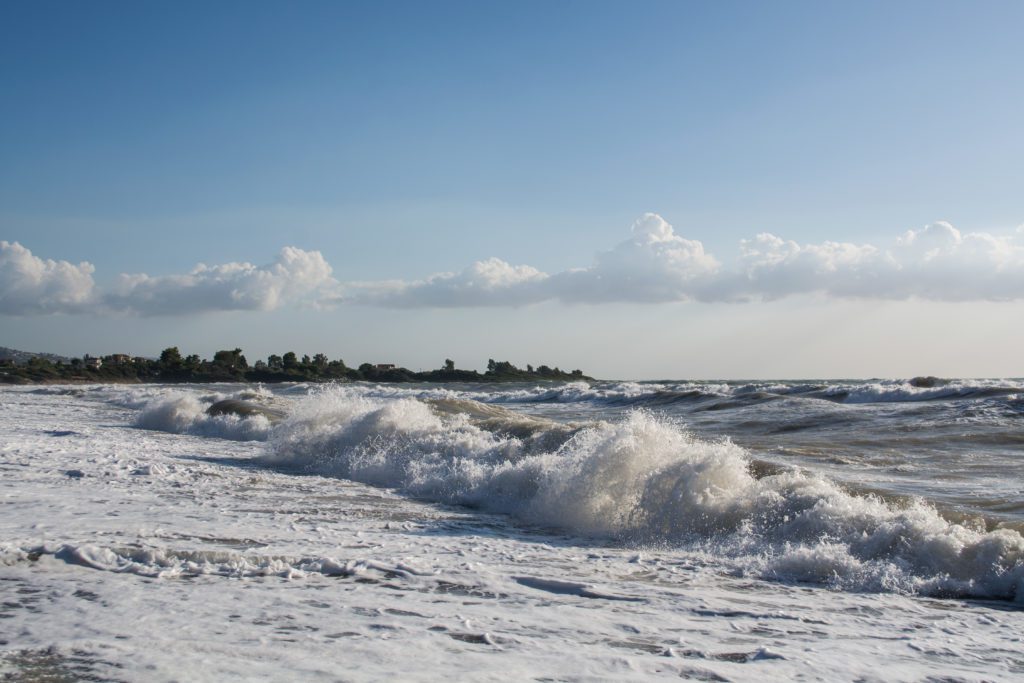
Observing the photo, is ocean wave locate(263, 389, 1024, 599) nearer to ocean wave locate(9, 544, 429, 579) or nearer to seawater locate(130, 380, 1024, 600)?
seawater locate(130, 380, 1024, 600)

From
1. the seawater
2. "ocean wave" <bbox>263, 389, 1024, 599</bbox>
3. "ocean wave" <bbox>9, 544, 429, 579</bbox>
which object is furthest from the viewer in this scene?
the seawater

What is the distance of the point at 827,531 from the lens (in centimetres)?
679

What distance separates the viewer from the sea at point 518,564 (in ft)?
13.1

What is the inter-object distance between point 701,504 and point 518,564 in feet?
7.43

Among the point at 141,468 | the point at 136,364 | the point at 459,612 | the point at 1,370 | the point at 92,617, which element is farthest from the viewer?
the point at 136,364

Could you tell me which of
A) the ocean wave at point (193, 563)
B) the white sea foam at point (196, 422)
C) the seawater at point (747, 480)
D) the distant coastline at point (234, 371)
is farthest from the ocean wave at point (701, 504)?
the distant coastline at point (234, 371)

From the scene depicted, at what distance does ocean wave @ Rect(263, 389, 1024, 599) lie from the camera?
597 cm

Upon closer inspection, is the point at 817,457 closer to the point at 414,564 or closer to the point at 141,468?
the point at 414,564

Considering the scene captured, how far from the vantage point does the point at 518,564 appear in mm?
6160

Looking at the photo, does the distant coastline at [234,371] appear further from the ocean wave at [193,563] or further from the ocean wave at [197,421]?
the ocean wave at [193,563]

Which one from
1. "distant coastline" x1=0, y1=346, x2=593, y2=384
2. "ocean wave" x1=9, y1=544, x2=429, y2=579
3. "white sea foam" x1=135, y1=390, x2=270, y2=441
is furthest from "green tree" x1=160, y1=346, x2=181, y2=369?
"ocean wave" x1=9, y1=544, x2=429, y2=579

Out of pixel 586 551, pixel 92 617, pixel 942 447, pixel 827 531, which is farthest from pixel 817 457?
pixel 92 617

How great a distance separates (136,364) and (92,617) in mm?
71812

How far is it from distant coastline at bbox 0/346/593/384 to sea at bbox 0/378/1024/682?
57562 mm
